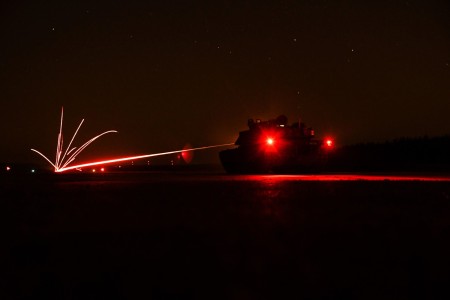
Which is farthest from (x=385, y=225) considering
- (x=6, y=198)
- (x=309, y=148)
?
(x=309, y=148)

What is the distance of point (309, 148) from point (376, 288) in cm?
3197

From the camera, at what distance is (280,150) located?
3638 centimetres

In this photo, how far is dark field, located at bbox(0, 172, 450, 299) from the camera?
5.23 meters

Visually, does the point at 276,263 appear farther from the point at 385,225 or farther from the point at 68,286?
the point at 385,225

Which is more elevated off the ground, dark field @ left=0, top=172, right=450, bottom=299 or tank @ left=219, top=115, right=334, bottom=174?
tank @ left=219, top=115, right=334, bottom=174

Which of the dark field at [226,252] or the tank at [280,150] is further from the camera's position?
the tank at [280,150]

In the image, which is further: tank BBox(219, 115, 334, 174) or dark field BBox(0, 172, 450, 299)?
tank BBox(219, 115, 334, 174)

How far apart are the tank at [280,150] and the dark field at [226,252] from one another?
2407 cm

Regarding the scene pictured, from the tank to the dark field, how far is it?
24.1 meters

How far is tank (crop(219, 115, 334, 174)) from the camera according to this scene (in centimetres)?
3647

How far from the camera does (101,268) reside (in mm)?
5988

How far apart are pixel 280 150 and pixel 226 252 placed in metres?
29.9

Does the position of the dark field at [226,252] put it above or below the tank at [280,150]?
below

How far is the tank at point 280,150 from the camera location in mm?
36469
